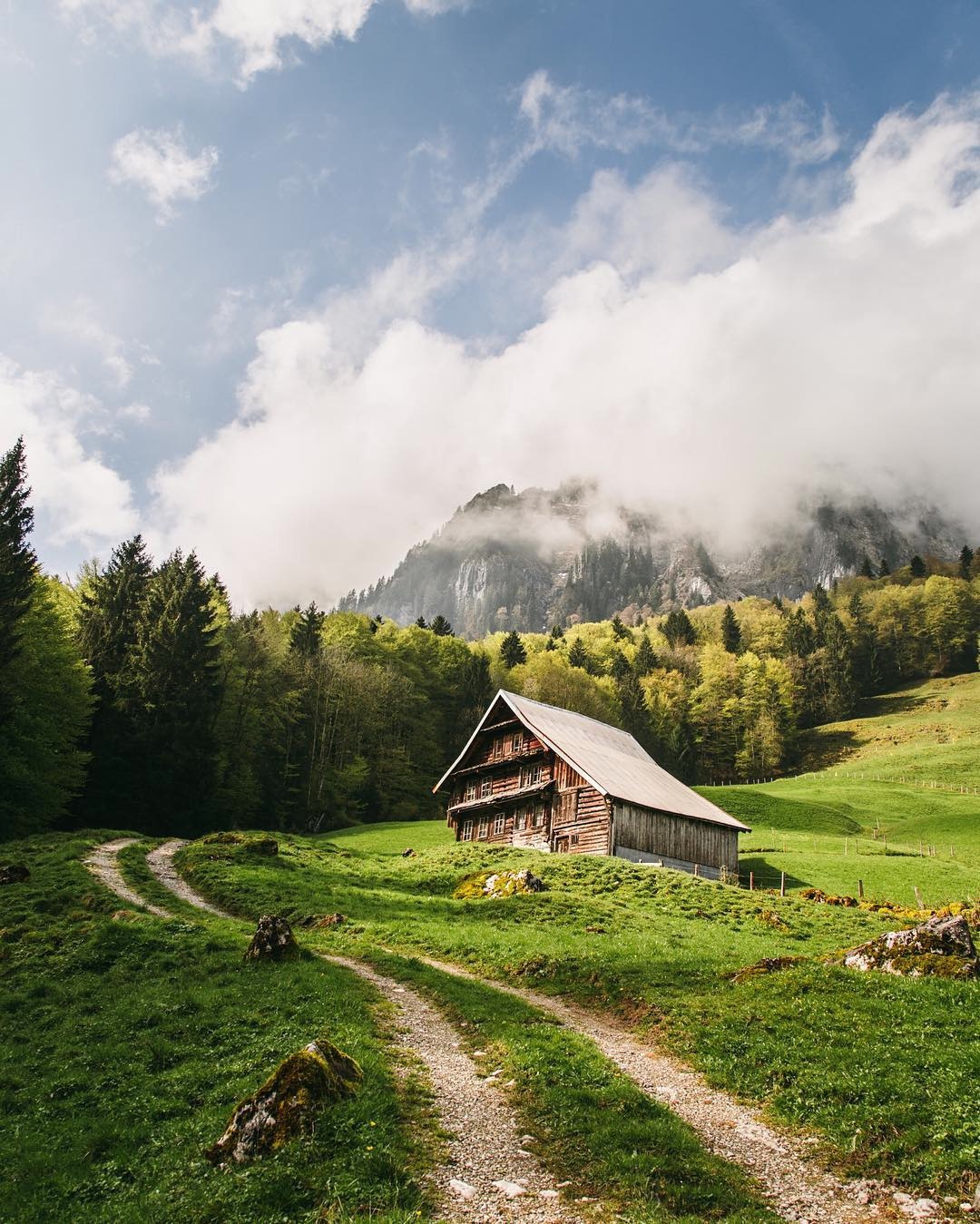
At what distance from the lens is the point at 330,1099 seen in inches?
405

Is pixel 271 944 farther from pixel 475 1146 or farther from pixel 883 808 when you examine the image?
pixel 883 808

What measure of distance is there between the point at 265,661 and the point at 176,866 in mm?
37410

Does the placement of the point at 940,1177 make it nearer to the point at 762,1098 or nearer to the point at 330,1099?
the point at 762,1098

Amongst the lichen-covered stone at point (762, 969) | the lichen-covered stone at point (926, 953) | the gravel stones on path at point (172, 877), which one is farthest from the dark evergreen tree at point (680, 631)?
the lichen-covered stone at point (926, 953)

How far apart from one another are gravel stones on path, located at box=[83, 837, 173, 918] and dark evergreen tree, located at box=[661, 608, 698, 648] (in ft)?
435

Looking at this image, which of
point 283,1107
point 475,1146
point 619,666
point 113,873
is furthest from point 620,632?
point 283,1107

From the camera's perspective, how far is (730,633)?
509 ft

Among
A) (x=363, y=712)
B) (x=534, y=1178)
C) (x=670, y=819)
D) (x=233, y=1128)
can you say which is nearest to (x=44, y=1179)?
(x=233, y=1128)

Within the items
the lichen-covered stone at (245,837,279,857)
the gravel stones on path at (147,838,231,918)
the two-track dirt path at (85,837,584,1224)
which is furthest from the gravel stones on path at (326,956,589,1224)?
the lichen-covered stone at (245,837,279,857)

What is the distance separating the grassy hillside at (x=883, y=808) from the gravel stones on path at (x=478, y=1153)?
114 ft

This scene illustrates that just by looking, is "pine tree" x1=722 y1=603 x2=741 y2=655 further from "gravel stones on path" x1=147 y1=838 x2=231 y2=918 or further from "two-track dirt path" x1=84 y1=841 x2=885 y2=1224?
"two-track dirt path" x1=84 y1=841 x2=885 y2=1224

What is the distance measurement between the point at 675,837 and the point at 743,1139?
124ft

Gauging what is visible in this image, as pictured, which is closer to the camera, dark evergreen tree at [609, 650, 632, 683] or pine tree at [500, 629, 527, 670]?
pine tree at [500, 629, 527, 670]

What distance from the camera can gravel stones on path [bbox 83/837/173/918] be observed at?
2777 cm
